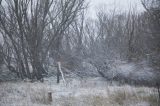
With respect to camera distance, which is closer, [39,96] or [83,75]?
[39,96]

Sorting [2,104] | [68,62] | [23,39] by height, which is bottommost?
[2,104]

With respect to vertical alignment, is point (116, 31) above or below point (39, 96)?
above

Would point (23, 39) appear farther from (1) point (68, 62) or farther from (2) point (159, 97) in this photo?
(2) point (159, 97)

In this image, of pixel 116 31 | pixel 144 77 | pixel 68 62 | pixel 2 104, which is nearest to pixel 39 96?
pixel 2 104

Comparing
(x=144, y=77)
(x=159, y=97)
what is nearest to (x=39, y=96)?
(x=159, y=97)

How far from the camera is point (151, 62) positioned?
54.1ft

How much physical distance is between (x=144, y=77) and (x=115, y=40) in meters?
18.8

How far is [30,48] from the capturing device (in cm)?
1900

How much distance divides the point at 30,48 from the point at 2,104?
9387 millimetres

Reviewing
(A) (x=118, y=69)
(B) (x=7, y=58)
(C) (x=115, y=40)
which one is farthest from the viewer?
(C) (x=115, y=40)

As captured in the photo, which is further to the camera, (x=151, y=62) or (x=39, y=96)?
(x=151, y=62)

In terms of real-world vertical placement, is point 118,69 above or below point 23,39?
below

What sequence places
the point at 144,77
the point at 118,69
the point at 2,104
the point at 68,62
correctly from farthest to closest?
1. the point at 68,62
2. the point at 118,69
3. the point at 144,77
4. the point at 2,104

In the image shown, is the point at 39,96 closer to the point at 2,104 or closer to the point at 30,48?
the point at 2,104
